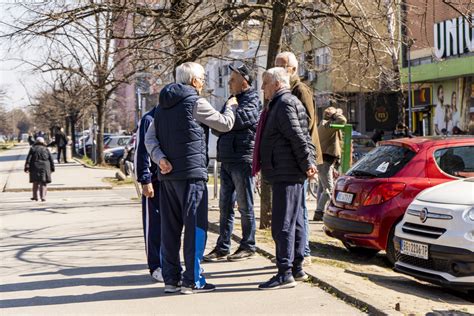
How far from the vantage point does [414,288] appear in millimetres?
7605

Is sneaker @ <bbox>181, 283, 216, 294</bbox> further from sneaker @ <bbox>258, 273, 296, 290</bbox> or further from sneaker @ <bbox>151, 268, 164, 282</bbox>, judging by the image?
sneaker @ <bbox>151, 268, 164, 282</bbox>

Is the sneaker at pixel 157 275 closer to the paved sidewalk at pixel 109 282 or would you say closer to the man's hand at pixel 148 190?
the paved sidewalk at pixel 109 282

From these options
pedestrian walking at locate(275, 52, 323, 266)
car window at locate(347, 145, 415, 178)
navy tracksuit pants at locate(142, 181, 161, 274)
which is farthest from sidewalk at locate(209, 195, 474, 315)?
→ navy tracksuit pants at locate(142, 181, 161, 274)

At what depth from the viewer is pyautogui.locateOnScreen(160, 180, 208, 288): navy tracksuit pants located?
21.8 ft

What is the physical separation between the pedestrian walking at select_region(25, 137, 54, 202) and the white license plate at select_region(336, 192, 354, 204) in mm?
11262

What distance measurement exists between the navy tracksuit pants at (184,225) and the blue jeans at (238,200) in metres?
1.40

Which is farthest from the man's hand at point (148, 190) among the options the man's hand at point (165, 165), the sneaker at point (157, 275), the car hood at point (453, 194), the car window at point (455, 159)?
the car window at point (455, 159)

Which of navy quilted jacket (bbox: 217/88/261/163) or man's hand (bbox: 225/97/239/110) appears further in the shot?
→ navy quilted jacket (bbox: 217/88/261/163)

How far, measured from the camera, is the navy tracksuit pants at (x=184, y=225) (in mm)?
6637

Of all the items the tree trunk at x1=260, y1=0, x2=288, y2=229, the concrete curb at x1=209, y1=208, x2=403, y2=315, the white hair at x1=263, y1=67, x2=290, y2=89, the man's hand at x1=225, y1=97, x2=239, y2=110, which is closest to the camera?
the concrete curb at x1=209, y1=208, x2=403, y2=315

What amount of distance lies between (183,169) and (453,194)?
2.74m

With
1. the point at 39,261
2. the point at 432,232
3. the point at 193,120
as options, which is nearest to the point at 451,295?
the point at 432,232

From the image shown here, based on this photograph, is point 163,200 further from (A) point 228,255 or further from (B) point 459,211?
(B) point 459,211

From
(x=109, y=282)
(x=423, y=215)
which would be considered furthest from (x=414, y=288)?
(x=109, y=282)
